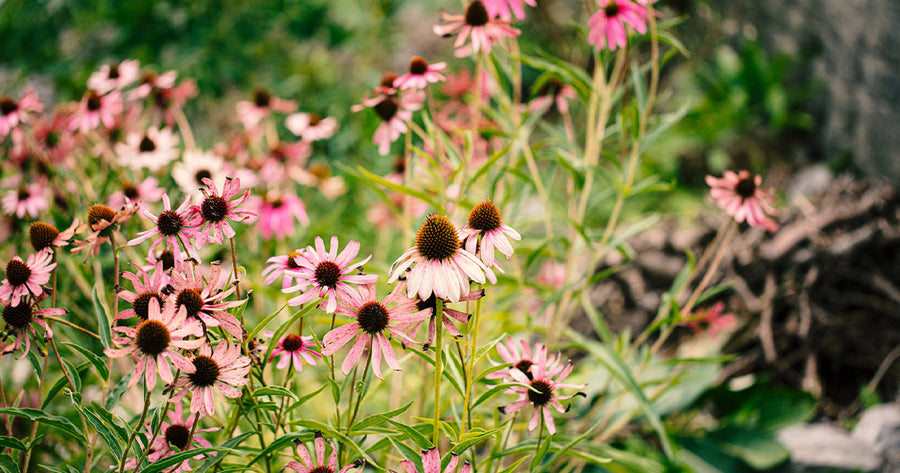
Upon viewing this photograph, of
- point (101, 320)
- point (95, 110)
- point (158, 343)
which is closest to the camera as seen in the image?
point (158, 343)

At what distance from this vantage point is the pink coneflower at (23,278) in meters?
0.50

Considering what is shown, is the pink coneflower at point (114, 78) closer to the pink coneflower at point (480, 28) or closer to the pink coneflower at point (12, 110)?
the pink coneflower at point (12, 110)

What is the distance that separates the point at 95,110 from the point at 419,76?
0.59 meters

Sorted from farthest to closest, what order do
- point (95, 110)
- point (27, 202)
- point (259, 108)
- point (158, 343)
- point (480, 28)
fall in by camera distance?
point (259, 108) → point (95, 110) → point (27, 202) → point (480, 28) → point (158, 343)

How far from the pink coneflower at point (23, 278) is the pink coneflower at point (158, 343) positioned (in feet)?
0.43

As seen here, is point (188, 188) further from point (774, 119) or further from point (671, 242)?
point (774, 119)

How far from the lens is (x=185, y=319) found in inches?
18.3

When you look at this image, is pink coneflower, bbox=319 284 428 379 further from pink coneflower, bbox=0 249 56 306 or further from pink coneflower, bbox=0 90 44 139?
pink coneflower, bbox=0 90 44 139

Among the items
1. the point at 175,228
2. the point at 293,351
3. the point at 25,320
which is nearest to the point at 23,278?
the point at 25,320

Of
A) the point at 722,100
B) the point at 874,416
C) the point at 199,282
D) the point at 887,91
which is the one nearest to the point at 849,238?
the point at 874,416

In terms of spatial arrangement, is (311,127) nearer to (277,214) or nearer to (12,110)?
(277,214)

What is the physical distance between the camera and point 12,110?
903 millimetres

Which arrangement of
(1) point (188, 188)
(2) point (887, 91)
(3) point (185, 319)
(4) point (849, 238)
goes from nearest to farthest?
1. (3) point (185, 319)
2. (1) point (188, 188)
3. (4) point (849, 238)
4. (2) point (887, 91)

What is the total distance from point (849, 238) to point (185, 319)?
4.30 feet
